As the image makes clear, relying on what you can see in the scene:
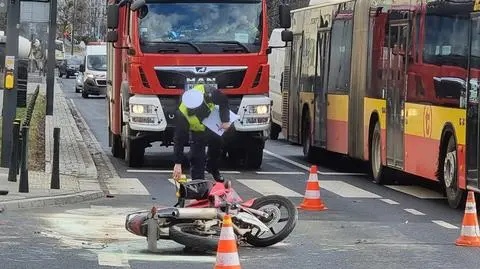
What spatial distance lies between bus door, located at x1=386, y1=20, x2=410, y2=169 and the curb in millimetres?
4967

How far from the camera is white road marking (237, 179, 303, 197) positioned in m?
16.3

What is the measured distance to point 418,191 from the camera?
1717cm

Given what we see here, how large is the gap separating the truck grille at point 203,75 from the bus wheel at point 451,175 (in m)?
5.15

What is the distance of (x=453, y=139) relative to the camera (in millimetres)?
14375

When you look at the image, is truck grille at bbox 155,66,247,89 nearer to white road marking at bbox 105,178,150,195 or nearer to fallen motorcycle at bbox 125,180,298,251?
white road marking at bbox 105,178,150,195

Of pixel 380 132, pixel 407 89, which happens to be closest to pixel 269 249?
pixel 407 89

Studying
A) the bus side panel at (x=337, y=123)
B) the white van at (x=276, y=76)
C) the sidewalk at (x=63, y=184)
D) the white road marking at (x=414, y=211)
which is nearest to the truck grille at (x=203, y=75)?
the sidewalk at (x=63, y=184)

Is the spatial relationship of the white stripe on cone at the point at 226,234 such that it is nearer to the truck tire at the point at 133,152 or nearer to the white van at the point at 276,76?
the truck tire at the point at 133,152

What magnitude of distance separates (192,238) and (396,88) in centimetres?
771

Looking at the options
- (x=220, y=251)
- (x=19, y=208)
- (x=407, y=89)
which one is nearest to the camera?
(x=220, y=251)

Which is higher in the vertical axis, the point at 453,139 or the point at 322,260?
the point at 453,139

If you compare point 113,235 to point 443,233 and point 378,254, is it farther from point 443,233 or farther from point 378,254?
point 443,233

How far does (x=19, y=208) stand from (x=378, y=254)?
201 inches

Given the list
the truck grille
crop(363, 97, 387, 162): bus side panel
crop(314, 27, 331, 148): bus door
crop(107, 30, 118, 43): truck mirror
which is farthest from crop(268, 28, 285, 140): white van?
crop(363, 97, 387, 162): bus side panel
